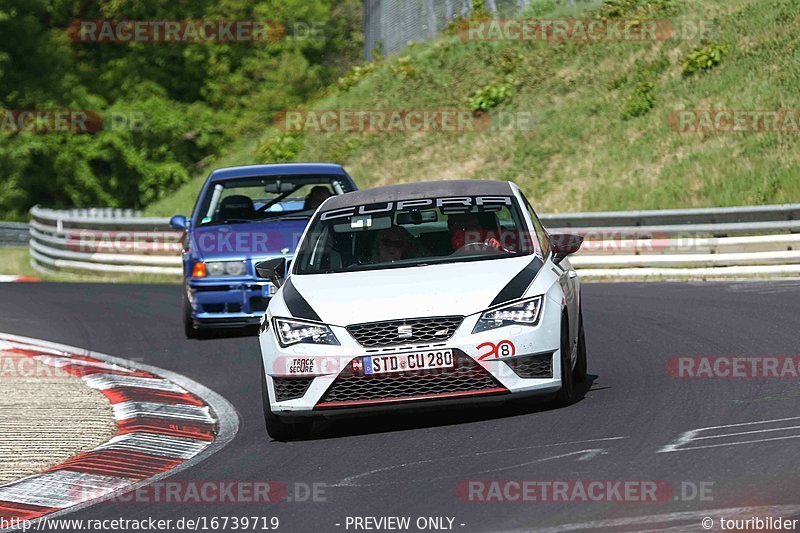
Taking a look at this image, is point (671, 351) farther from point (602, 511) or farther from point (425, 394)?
point (602, 511)

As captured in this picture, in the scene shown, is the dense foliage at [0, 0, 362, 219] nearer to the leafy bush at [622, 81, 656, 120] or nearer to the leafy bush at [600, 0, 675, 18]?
the leafy bush at [600, 0, 675, 18]

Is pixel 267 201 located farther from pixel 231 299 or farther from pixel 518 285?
pixel 518 285

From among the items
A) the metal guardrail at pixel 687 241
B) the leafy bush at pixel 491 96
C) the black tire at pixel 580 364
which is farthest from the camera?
the leafy bush at pixel 491 96

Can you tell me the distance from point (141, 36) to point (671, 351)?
47.7m

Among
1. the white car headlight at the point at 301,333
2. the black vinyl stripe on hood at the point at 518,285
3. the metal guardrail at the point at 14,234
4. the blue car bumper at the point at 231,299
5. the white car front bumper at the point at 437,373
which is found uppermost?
the black vinyl stripe on hood at the point at 518,285

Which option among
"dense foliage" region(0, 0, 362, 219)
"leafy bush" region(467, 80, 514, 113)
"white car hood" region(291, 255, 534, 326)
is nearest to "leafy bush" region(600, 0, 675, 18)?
"leafy bush" region(467, 80, 514, 113)

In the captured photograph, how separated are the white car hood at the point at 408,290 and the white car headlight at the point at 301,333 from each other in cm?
8

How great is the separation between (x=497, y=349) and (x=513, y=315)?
0.85 ft

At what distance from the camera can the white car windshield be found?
31.6 ft

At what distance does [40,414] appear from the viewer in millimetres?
10648

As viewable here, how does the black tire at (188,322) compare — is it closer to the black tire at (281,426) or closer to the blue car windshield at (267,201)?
the blue car windshield at (267,201)

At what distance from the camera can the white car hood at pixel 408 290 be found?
8.55 meters

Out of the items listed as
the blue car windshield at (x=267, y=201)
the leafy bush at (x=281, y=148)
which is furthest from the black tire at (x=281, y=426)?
the leafy bush at (x=281, y=148)

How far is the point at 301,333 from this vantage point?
880 centimetres
